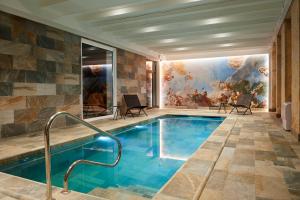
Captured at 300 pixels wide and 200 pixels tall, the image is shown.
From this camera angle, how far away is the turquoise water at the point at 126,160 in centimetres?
285

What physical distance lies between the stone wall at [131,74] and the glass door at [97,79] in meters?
0.34

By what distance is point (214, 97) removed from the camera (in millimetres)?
10773

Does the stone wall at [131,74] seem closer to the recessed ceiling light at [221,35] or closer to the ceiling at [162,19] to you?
the ceiling at [162,19]

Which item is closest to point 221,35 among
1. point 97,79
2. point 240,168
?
point 97,79

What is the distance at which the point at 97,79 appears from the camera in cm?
756

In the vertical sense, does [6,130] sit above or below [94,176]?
above

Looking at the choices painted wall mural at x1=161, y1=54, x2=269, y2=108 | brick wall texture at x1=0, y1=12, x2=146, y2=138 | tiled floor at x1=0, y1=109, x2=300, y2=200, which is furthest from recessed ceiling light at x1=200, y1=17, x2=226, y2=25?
painted wall mural at x1=161, y1=54, x2=269, y2=108

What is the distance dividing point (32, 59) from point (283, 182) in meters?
5.23

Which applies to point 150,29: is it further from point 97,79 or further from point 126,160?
point 126,160

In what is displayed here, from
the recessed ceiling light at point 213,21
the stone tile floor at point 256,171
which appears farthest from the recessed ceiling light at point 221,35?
the stone tile floor at point 256,171

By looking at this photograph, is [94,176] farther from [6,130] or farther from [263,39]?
[263,39]

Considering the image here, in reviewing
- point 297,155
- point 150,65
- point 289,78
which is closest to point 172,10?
point 289,78

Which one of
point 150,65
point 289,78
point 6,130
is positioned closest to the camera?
point 6,130

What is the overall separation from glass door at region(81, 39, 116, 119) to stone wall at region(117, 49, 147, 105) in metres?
0.34
